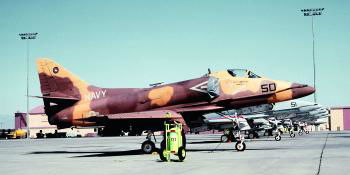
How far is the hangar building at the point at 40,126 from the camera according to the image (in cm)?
10268

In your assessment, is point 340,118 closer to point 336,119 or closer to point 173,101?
point 336,119

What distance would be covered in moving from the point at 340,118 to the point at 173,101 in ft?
319

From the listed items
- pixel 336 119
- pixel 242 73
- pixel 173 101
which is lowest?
pixel 336 119

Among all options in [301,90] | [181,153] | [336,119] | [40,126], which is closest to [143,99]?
[181,153]

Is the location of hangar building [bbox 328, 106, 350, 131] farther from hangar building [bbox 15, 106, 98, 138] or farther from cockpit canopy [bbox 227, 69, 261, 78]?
cockpit canopy [bbox 227, 69, 261, 78]

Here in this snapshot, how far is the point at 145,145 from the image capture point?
22.2m

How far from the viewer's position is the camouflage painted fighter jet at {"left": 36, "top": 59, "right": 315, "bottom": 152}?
21.6 meters

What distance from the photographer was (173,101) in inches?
877

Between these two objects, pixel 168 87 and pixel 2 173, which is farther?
pixel 168 87

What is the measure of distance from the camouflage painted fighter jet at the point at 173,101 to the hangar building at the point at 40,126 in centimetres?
7851

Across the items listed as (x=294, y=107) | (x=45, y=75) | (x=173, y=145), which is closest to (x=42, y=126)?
(x=294, y=107)

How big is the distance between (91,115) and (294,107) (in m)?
39.2

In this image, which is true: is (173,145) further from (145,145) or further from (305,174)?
(305,174)

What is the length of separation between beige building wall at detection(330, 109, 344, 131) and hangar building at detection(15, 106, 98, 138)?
193 feet
